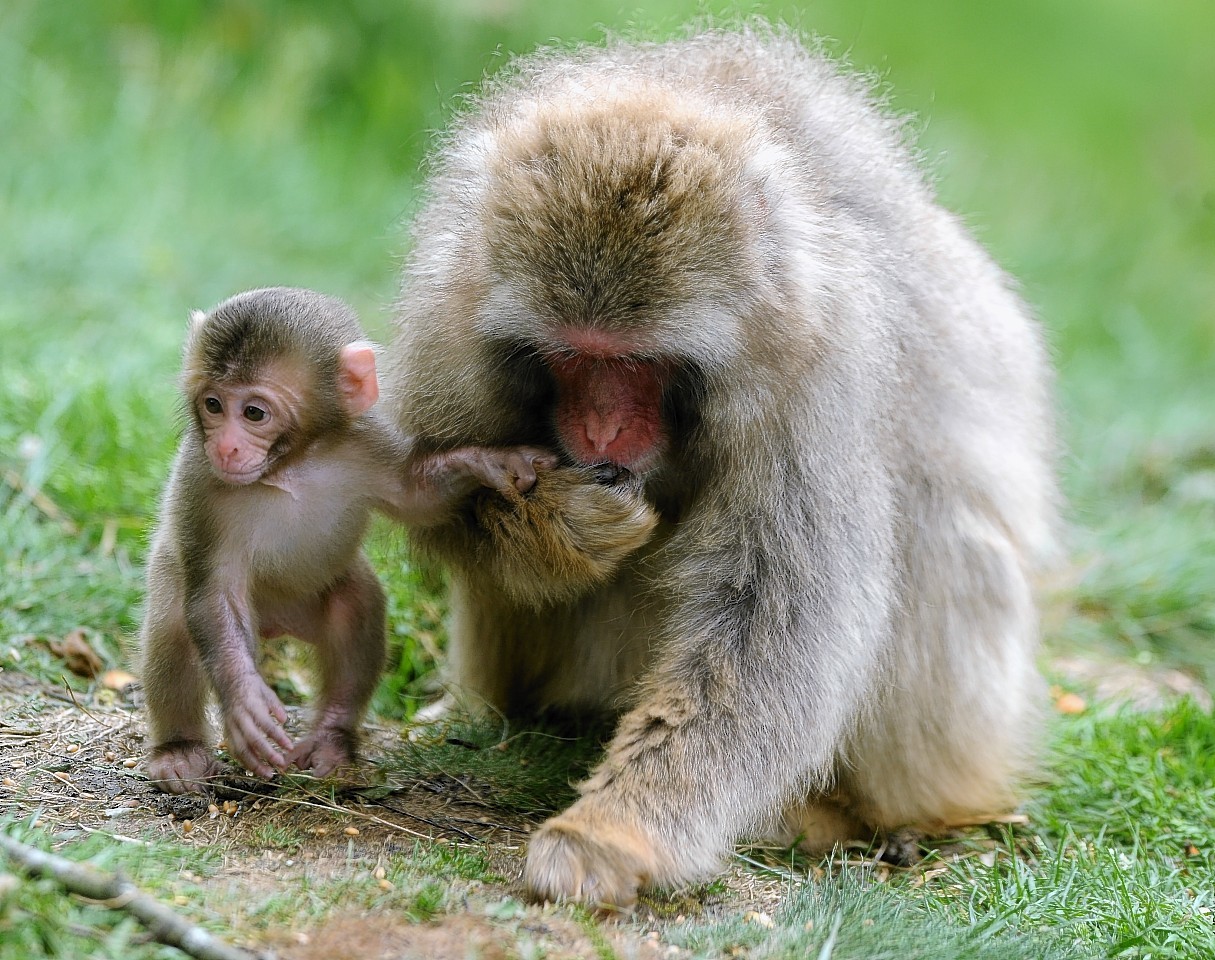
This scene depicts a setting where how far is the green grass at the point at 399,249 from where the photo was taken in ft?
13.7

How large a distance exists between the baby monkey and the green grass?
0.46 meters

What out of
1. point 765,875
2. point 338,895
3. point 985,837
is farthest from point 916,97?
point 338,895

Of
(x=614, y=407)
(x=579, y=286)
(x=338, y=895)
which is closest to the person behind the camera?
(x=338, y=895)

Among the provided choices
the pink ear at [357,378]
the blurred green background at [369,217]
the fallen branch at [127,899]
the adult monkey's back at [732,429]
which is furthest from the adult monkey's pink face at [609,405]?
the fallen branch at [127,899]

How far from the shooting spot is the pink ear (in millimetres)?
3869

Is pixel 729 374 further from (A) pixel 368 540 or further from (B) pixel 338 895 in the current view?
(B) pixel 338 895

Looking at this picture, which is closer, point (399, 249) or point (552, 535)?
point (552, 535)

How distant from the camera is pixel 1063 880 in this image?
168 inches

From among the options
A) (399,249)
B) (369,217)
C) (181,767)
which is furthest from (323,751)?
(369,217)

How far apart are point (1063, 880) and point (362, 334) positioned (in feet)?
8.23

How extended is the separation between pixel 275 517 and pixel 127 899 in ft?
4.01

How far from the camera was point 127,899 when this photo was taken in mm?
2912

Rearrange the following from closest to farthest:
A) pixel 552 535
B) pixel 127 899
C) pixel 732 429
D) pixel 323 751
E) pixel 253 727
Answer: pixel 127 899 → pixel 253 727 → pixel 732 429 → pixel 552 535 → pixel 323 751

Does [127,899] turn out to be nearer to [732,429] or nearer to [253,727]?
[253,727]
